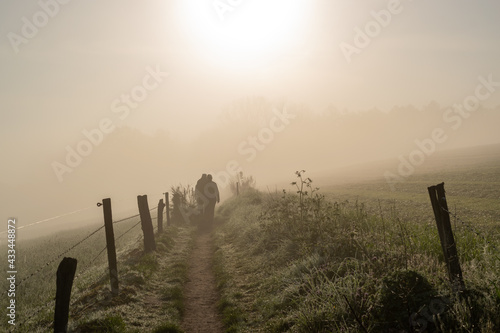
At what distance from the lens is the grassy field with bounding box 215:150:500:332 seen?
14.8 feet

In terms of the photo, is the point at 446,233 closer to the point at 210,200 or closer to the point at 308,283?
the point at 308,283

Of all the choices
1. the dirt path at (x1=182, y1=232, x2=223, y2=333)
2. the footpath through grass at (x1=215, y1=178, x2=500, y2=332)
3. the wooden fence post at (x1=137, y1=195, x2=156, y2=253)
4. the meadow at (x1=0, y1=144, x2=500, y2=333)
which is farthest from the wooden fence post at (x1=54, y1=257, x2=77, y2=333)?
the wooden fence post at (x1=137, y1=195, x2=156, y2=253)

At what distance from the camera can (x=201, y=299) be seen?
8500 millimetres

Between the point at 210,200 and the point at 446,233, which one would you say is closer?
the point at 446,233

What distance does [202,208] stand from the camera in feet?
73.2

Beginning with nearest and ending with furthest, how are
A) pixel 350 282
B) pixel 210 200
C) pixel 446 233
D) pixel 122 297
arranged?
pixel 446 233 → pixel 350 282 → pixel 122 297 → pixel 210 200

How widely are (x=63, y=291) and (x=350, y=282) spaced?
4685 millimetres

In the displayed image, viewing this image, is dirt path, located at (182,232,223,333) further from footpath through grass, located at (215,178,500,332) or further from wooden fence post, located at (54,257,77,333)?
Answer: wooden fence post, located at (54,257,77,333)

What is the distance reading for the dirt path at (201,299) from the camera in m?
6.87

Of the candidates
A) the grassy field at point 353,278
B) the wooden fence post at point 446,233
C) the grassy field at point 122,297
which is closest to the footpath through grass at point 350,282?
the grassy field at point 353,278

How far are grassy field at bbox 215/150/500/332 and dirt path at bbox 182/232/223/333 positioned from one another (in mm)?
326

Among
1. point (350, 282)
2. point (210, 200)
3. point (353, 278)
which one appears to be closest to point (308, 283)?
point (353, 278)

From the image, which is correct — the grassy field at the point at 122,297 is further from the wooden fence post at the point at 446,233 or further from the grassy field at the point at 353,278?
the wooden fence post at the point at 446,233

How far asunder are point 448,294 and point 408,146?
178957mm
